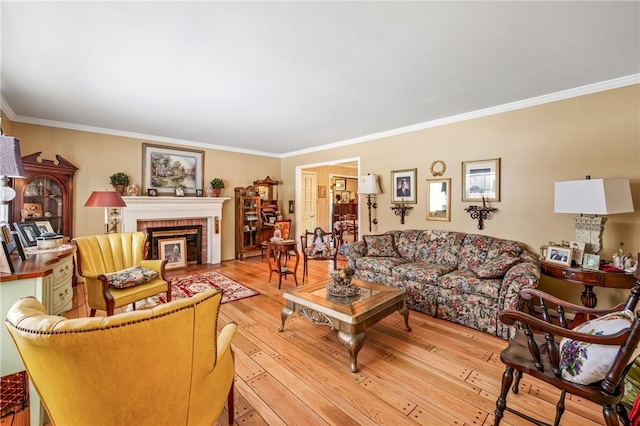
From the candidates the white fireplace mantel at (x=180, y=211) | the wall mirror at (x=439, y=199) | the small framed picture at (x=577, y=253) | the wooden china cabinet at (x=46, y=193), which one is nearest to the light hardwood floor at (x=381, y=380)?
the small framed picture at (x=577, y=253)

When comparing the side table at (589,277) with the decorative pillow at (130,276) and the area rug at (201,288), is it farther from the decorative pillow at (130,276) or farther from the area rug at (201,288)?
the decorative pillow at (130,276)

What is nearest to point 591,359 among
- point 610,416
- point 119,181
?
point 610,416

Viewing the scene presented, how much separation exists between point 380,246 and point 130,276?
10.6 ft

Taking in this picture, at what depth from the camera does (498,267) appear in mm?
3000

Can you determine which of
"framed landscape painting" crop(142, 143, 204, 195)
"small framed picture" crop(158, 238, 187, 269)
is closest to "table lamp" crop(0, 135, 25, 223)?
"framed landscape painting" crop(142, 143, 204, 195)

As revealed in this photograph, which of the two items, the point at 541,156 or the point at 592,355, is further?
the point at 541,156

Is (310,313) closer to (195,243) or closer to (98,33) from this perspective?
(98,33)

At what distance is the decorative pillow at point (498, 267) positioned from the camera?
2979 mm

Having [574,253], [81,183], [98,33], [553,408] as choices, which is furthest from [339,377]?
[81,183]

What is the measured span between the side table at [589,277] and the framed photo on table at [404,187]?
6.80 ft

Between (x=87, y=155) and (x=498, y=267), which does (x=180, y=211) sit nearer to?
(x=87, y=155)

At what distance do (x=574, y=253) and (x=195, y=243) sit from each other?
19.8ft

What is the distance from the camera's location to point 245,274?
502 centimetres

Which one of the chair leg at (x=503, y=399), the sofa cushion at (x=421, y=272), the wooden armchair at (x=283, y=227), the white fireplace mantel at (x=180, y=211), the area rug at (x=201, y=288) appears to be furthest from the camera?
the wooden armchair at (x=283, y=227)
